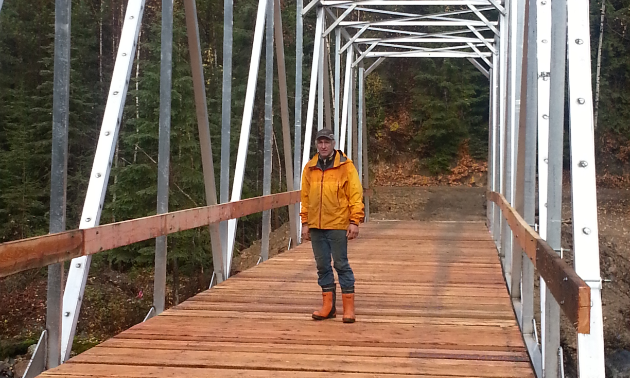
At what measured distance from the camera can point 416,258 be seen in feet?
31.1

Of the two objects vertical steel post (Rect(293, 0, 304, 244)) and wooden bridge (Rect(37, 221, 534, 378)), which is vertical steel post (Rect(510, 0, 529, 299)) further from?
vertical steel post (Rect(293, 0, 304, 244))

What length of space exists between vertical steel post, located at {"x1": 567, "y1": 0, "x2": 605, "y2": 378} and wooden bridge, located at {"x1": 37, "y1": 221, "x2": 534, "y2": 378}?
1.31 m

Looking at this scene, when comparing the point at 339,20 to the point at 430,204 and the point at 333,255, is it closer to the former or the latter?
the point at 333,255

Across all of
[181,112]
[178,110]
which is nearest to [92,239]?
[178,110]

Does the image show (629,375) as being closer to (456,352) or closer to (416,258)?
(416,258)

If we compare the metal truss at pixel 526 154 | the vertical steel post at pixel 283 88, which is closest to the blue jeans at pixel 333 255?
the metal truss at pixel 526 154

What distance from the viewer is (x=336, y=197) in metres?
5.27

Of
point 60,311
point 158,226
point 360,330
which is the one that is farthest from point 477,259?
point 60,311

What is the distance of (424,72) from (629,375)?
18736 millimetres

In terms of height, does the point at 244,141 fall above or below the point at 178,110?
below

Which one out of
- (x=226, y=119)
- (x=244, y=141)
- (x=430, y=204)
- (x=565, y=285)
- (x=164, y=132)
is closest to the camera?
(x=565, y=285)

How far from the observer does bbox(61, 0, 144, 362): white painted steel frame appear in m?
4.20

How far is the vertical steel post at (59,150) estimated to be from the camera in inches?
152

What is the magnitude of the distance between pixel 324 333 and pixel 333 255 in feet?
2.15
